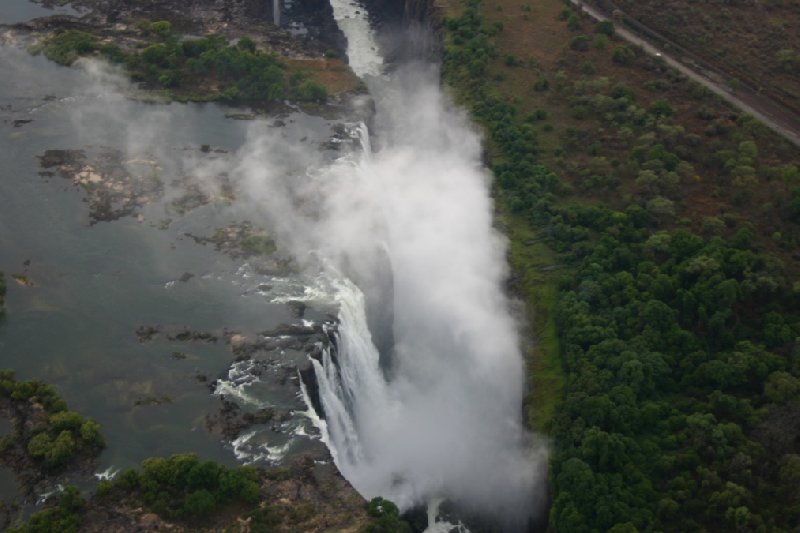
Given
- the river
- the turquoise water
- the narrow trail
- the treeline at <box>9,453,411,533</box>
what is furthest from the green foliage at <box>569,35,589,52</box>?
the treeline at <box>9,453,411,533</box>

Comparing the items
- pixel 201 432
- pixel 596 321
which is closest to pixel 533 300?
pixel 596 321

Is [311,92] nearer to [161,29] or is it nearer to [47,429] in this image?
[161,29]

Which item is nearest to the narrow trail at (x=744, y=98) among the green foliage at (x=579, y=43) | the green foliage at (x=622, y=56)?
the green foliage at (x=622, y=56)

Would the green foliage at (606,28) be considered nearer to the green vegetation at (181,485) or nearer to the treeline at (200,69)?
the treeline at (200,69)

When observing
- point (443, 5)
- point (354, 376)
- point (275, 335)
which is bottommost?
point (354, 376)

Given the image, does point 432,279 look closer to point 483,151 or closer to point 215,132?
point 483,151
